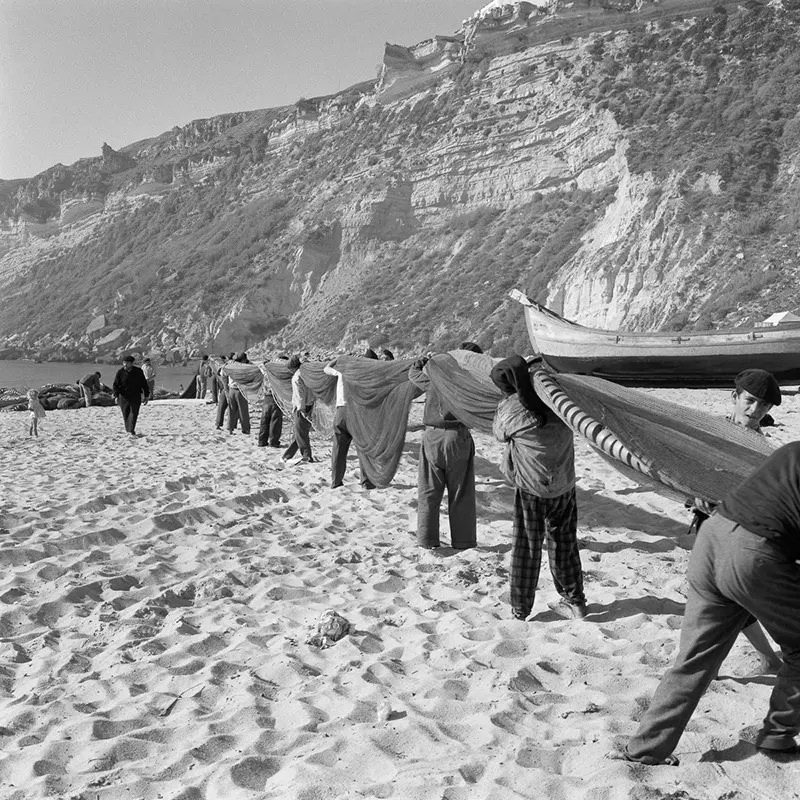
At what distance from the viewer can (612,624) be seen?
4246 mm

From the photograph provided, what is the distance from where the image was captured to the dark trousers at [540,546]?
4297 millimetres

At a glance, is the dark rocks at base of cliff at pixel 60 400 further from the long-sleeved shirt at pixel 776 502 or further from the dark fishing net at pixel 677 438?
the long-sleeved shirt at pixel 776 502

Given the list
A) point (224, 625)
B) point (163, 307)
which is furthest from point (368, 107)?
point (224, 625)

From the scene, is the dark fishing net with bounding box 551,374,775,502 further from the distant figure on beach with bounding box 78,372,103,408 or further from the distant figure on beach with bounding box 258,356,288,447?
the distant figure on beach with bounding box 78,372,103,408

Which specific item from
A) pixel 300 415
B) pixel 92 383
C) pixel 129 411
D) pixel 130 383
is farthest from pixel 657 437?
pixel 92 383

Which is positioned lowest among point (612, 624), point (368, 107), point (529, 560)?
point (612, 624)

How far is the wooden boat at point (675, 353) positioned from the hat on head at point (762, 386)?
10.5 meters

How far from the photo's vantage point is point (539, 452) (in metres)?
4.26

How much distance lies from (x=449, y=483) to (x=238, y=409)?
861 cm

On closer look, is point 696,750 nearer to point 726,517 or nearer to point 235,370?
point 726,517

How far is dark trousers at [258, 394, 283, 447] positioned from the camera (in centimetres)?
1152

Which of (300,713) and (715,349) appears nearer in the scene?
(300,713)

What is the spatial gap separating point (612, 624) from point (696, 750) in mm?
1447

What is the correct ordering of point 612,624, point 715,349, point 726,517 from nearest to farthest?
point 726,517 < point 612,624 < point 715,349
